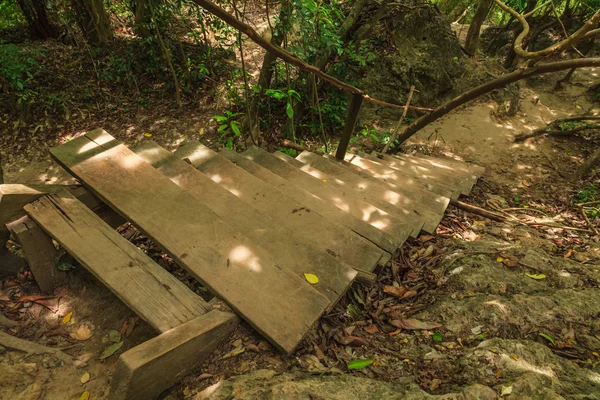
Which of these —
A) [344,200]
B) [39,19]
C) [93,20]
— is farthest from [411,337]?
[39,19]

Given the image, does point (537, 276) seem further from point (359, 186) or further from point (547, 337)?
point (359, 186)

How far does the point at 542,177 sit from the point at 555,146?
1539 millimetres

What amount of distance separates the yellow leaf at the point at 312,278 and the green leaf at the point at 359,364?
1.27 ft

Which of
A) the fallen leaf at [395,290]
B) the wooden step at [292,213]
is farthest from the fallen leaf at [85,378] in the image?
the fallen leaf at [395,290]

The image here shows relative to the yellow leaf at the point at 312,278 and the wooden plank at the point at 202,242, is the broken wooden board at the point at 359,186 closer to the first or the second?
the yellow leaf at the point at 312,278

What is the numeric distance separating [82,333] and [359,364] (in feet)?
4.56

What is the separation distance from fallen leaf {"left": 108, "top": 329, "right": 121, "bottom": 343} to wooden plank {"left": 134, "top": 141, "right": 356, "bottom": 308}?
79 cm

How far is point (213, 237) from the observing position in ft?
5.62

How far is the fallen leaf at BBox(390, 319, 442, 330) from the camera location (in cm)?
177

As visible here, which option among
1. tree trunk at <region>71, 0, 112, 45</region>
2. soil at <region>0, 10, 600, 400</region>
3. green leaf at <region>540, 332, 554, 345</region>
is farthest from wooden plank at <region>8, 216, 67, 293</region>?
tree trunk at <region>71, 0, 112, 45</region>

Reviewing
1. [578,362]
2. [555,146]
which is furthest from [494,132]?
[578,362]

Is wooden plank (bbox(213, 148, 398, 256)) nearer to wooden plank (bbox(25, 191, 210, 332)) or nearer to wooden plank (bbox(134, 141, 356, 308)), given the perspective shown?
wooden plank (bbox(134, 141, 356, 308))

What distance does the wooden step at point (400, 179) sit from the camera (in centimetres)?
373

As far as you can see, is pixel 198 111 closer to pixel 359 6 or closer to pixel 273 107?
pixel 273 107
